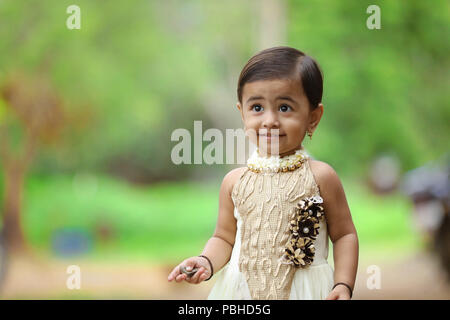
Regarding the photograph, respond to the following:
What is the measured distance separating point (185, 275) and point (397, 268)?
4.04m

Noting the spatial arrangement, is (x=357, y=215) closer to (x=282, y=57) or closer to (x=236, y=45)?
(x=236, y=45)

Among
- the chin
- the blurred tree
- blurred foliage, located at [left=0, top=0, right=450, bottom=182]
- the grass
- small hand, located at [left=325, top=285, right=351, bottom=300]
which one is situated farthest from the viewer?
the grass

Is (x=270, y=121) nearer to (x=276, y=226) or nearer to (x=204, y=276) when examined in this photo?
(x=276, y=226)

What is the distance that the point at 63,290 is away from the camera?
14.8ft

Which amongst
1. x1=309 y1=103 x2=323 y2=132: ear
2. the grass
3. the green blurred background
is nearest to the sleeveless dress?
x1=309 y1=103 x2=323 y2=132: ear

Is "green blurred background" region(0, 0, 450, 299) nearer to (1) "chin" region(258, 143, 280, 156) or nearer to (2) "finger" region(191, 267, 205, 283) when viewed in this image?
(1) "chin" region(258, 143, 280, 156)

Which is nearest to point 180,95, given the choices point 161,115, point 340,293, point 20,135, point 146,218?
point 161,115

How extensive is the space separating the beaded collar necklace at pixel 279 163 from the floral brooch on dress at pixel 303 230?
3.9 inches

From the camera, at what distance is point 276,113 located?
1268mm

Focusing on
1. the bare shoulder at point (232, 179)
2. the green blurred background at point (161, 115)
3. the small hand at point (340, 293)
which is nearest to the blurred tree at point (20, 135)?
the green blurred background at point (161, 115)

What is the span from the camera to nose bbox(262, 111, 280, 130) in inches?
49.4

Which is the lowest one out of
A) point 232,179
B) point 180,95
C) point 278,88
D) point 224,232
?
point 224,232

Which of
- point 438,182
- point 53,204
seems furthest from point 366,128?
point 53,204

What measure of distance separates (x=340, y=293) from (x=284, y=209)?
0.76 ft
